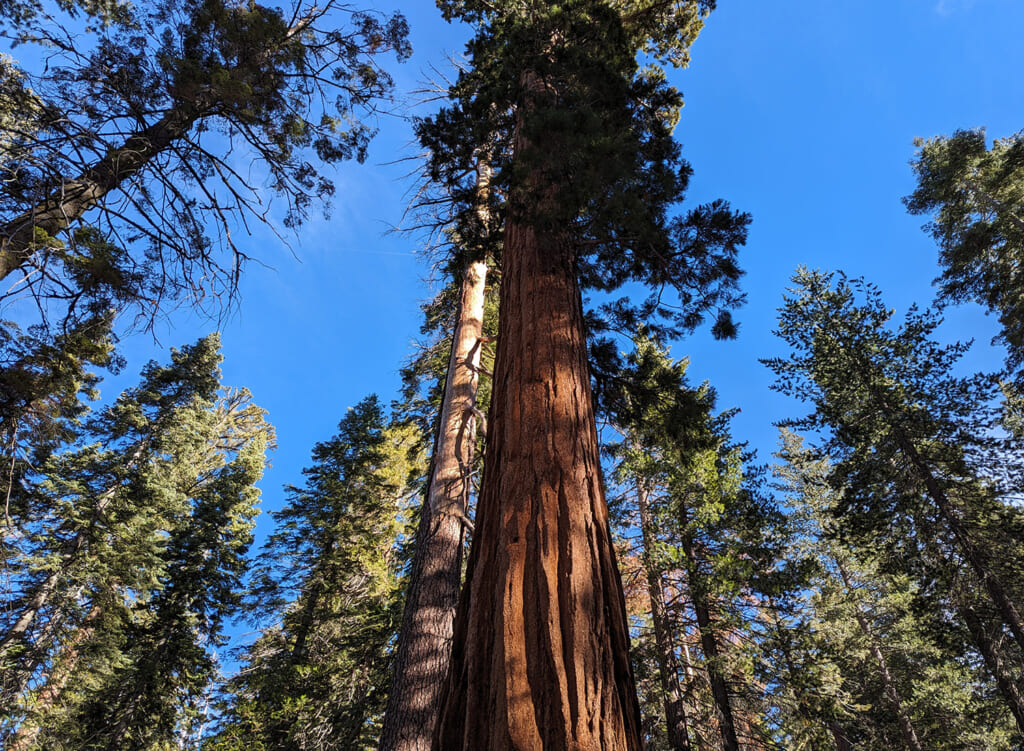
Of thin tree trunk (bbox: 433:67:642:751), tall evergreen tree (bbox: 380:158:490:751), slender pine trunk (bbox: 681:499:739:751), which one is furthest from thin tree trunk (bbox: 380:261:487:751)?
slender pine trunk (bbox: 681:499:739:751)

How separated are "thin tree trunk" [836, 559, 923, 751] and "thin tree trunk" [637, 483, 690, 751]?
1195 centimetres

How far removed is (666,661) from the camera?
8.09 meters

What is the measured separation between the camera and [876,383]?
12.0m

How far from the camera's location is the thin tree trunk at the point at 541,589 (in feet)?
5.19

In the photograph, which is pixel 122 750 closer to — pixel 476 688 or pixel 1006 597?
pixel 476 688

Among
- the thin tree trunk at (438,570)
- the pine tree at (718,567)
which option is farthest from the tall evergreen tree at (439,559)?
the pine tree at (718,567)

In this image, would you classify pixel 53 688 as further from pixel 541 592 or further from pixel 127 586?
pixel 541 592

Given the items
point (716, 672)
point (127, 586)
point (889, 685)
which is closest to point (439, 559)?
point (716, 672)

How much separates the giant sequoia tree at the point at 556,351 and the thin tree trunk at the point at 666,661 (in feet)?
19.3

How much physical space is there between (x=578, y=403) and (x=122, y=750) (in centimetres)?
1707

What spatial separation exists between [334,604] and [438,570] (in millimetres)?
10104

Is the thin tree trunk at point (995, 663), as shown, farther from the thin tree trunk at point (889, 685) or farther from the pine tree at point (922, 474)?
the thin tree trunk at point (889, 685)

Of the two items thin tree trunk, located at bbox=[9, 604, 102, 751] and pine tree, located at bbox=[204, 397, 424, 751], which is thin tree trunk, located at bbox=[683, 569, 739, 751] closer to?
pine tree, located at bbox=[204, 397, 424, 751]

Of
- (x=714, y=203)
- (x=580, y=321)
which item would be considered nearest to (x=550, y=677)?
(x=580, y=321)
